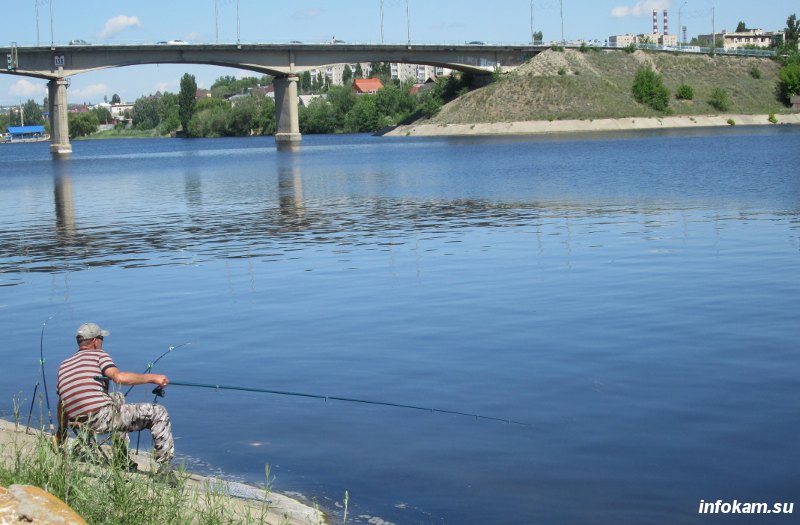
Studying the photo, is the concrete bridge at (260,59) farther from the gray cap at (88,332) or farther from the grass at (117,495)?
the grass at (117,495)

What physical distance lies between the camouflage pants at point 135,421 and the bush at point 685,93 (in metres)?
137

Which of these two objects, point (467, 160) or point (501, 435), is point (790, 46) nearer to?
point (467, 160)

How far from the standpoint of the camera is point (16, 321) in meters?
18.5

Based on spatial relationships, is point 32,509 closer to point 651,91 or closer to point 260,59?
point 260,59

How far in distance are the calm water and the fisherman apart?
1.19 metres

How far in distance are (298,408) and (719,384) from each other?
4760 millimetres

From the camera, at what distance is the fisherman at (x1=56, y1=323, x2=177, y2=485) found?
8.96m

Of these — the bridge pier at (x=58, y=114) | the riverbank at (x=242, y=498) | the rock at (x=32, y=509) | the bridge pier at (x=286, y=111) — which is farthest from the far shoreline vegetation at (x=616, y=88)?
the rock at (x=32, y=509)

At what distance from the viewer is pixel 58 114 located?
111 meters

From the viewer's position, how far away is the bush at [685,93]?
139 meters

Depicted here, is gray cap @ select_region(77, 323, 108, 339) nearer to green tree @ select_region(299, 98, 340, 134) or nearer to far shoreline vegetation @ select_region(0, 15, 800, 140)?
far shoreline vegetation @ select_region(0, 15, 800, 140)

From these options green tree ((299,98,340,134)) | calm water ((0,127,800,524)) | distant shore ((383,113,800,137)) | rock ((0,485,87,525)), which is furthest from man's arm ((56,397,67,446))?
green tree ((299,98,340,134))

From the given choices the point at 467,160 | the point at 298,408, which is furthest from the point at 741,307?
the point at 467,160

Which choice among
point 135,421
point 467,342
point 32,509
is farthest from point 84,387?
point 467,342
